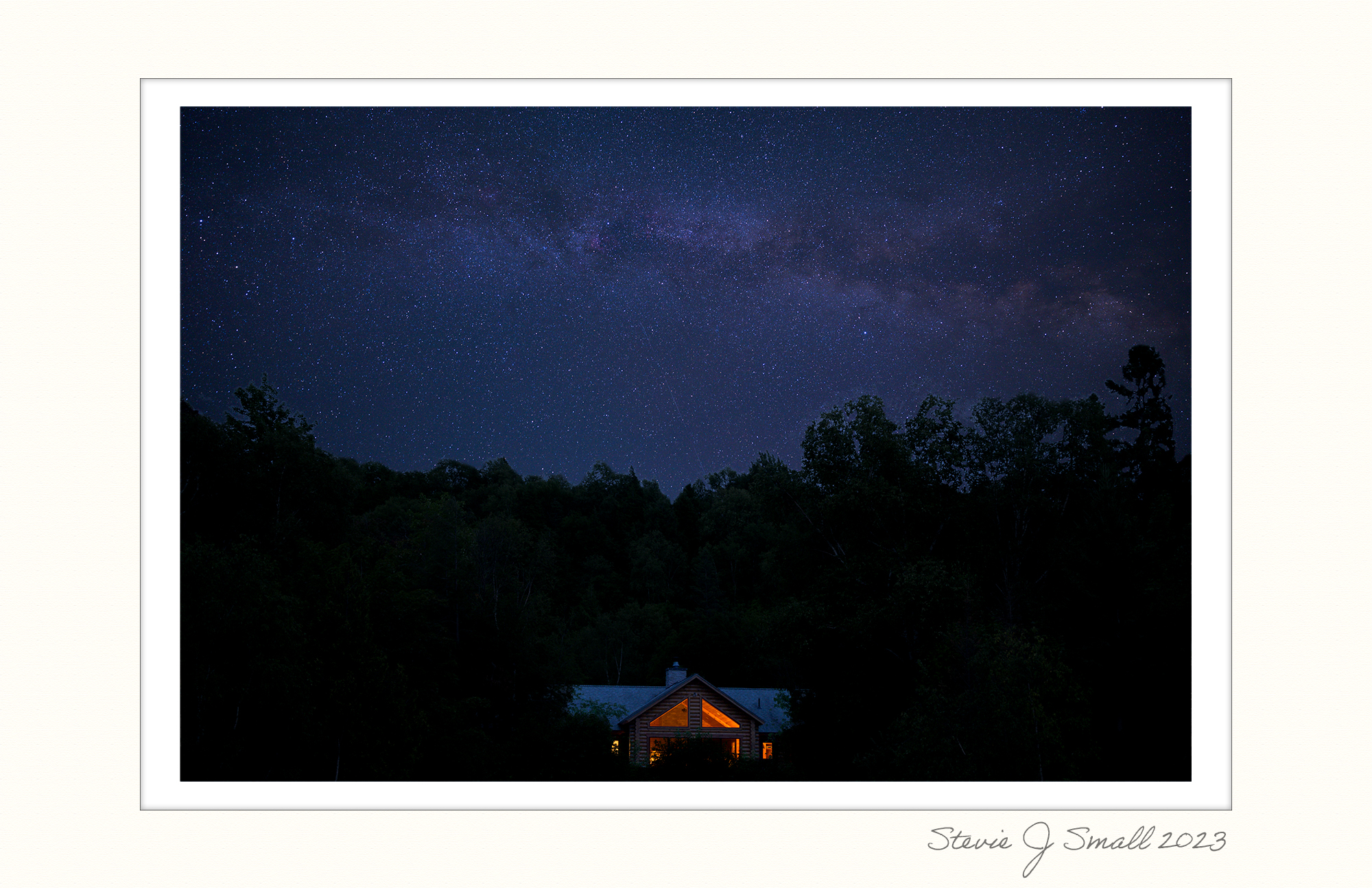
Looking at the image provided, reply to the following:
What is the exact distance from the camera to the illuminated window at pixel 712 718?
77.9 feet

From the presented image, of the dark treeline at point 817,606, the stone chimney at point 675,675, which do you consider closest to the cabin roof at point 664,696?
the stone chimney at point 675,675

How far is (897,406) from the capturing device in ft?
56.3

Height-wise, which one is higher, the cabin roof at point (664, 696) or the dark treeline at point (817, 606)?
the dark treeline at point (817, 606)

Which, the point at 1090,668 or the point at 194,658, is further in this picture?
the point at 1090,668

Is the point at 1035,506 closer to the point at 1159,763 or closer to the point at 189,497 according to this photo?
the point at 1159,763

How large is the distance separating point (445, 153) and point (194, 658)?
887cm

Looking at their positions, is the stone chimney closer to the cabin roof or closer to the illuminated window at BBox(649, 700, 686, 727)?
the cabin roof

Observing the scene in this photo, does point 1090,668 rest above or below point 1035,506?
below
